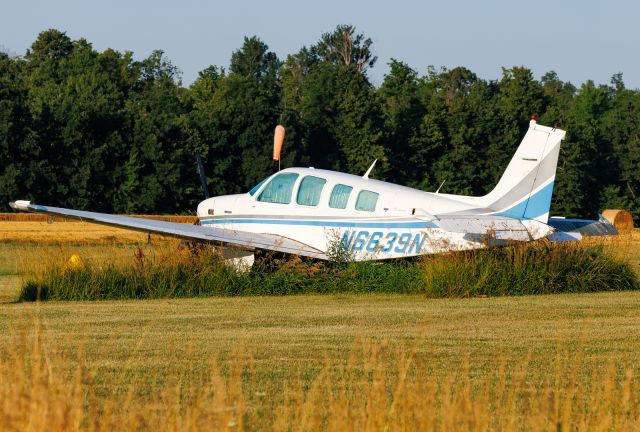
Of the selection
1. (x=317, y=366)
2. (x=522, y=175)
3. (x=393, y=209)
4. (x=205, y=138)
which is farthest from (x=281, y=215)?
(x=205, y=138)

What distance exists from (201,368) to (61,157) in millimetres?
40819

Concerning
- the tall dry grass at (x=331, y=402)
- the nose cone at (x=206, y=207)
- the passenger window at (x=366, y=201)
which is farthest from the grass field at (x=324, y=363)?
the nose cone at (x=206, y=207)

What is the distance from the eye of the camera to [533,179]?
15.7 m

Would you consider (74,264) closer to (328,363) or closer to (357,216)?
(357,216)

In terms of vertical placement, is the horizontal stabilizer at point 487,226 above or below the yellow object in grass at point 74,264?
above

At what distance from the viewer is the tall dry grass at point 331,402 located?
4996 mm

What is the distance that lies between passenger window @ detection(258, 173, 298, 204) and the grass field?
2.81 m

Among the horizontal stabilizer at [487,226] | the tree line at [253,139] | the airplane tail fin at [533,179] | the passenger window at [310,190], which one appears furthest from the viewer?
the tree line at [253,139]

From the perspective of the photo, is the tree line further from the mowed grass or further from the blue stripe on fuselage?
the mowed grass

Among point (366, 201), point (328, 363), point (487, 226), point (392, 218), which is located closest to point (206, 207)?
point (366, 201)

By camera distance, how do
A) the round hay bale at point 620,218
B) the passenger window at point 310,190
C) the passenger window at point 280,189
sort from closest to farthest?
1. the passenger window at point 310,190
2. the passenger window at point 280,189
3. the round hay bale at point 620,218

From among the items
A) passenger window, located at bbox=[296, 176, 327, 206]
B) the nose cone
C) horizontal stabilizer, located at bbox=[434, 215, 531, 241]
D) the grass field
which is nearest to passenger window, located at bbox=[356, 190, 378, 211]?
passenger window, located at bbox=[296, 176, 327, 206]

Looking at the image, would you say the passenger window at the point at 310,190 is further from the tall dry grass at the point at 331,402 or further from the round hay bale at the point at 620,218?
the round hay bale at the point at 620,218

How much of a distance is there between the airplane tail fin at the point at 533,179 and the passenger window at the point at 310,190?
8.27ft
